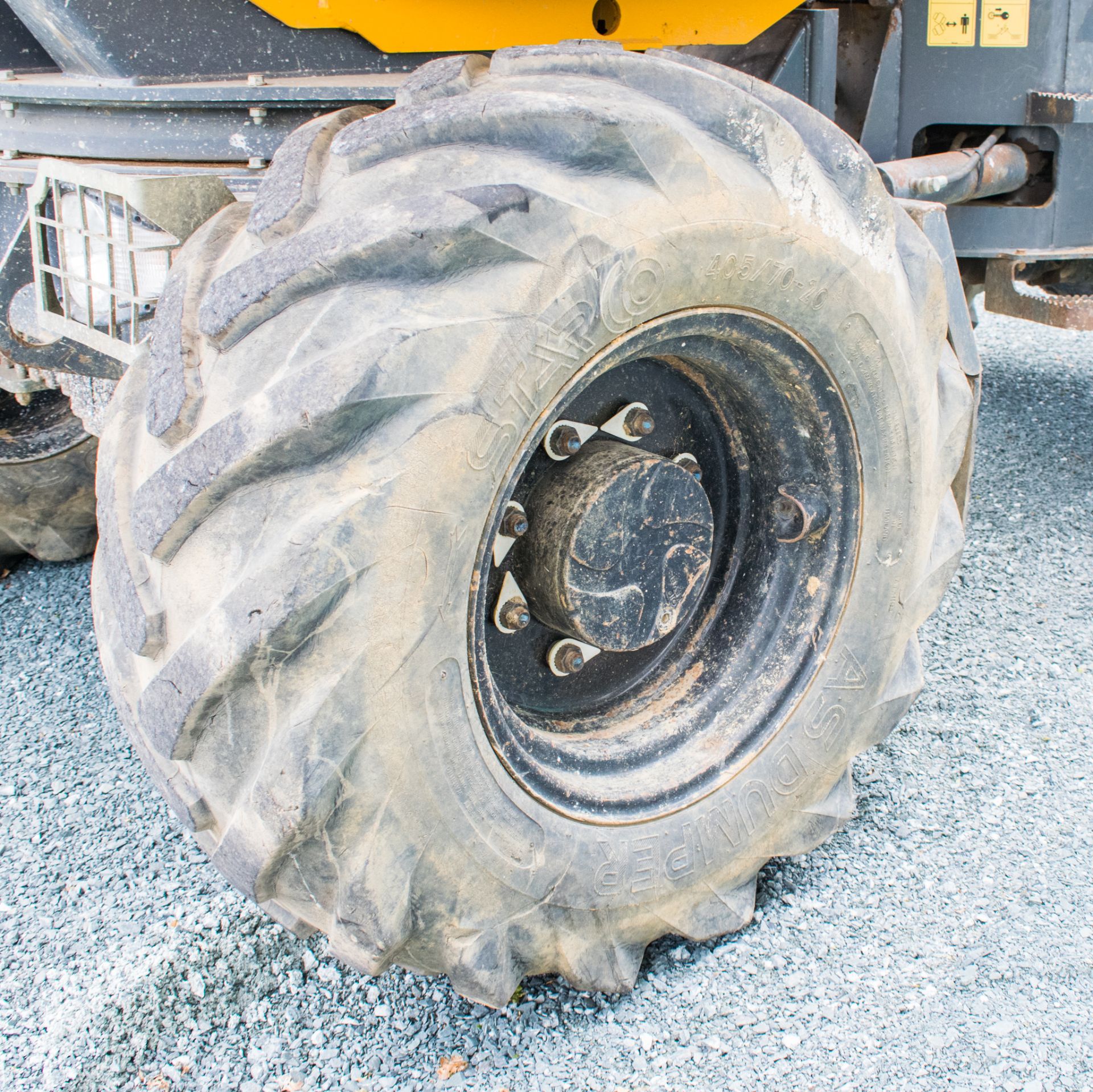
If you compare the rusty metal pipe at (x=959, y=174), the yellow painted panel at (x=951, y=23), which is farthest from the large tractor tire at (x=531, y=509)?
the yellow painted panel at (x=951, y=23)

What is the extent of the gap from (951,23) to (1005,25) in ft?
0.43

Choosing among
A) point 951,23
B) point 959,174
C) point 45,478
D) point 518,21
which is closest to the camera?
point 518,21

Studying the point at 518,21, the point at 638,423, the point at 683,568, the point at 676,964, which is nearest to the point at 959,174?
the point at 518,21

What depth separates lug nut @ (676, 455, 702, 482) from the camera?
194 centimetres

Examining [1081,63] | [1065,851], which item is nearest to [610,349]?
[1065,851]

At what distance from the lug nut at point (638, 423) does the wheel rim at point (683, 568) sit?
2cm

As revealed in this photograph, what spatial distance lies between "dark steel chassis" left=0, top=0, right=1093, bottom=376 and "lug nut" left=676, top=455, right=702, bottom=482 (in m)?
0.67

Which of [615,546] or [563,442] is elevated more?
[563,442]

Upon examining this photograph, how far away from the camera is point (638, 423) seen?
1864 millimetres

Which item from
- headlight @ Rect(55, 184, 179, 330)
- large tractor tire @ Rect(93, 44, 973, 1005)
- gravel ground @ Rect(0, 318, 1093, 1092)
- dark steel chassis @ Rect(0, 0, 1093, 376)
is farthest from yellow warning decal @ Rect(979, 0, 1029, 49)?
headlight @ Rect(55, 184, 179, 330)

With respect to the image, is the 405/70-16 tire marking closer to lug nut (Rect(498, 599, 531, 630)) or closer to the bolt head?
the bolt head

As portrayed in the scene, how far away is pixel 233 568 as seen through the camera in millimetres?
1396

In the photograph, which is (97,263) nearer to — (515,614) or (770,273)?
(515,614)

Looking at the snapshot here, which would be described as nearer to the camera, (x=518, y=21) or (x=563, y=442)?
(x=563, y=442)
